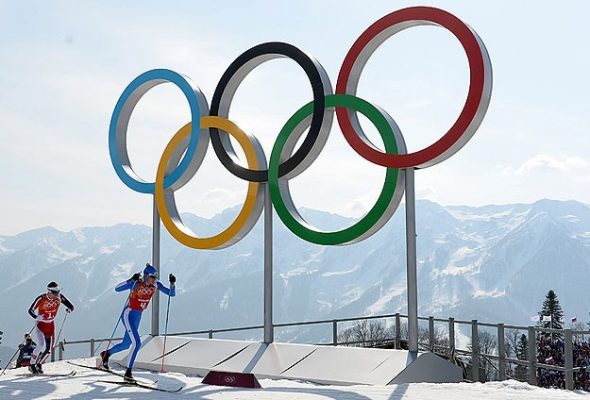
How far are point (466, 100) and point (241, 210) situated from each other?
17.8ft

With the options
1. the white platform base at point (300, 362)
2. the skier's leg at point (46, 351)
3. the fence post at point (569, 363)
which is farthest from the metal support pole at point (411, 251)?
the skier's leg at point (46, 351)

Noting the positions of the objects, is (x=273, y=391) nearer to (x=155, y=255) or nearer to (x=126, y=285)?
(x=126, y=285)

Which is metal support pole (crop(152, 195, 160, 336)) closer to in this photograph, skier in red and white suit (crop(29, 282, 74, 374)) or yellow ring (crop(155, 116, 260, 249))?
yellow ring (crop(155, 116, 260, 249))

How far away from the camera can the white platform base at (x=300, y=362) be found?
13672mm

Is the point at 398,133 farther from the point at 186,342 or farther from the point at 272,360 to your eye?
the point at 186,342

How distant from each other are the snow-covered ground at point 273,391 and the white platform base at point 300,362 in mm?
604

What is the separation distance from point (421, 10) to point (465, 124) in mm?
2340

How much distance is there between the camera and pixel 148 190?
1872 centimetres

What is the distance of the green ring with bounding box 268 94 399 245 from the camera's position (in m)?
14.7

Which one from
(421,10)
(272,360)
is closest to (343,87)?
(421,10)

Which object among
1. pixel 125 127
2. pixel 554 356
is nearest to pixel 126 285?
pixel 125 127

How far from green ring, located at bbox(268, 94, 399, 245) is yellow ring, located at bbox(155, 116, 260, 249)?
663 millimetres

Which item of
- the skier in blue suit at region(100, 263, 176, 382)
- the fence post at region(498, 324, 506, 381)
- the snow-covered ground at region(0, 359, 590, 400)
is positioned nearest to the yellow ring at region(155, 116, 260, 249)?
the skier in blue suit at region(100, 263, 176, 382)

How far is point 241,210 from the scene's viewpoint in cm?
1712
